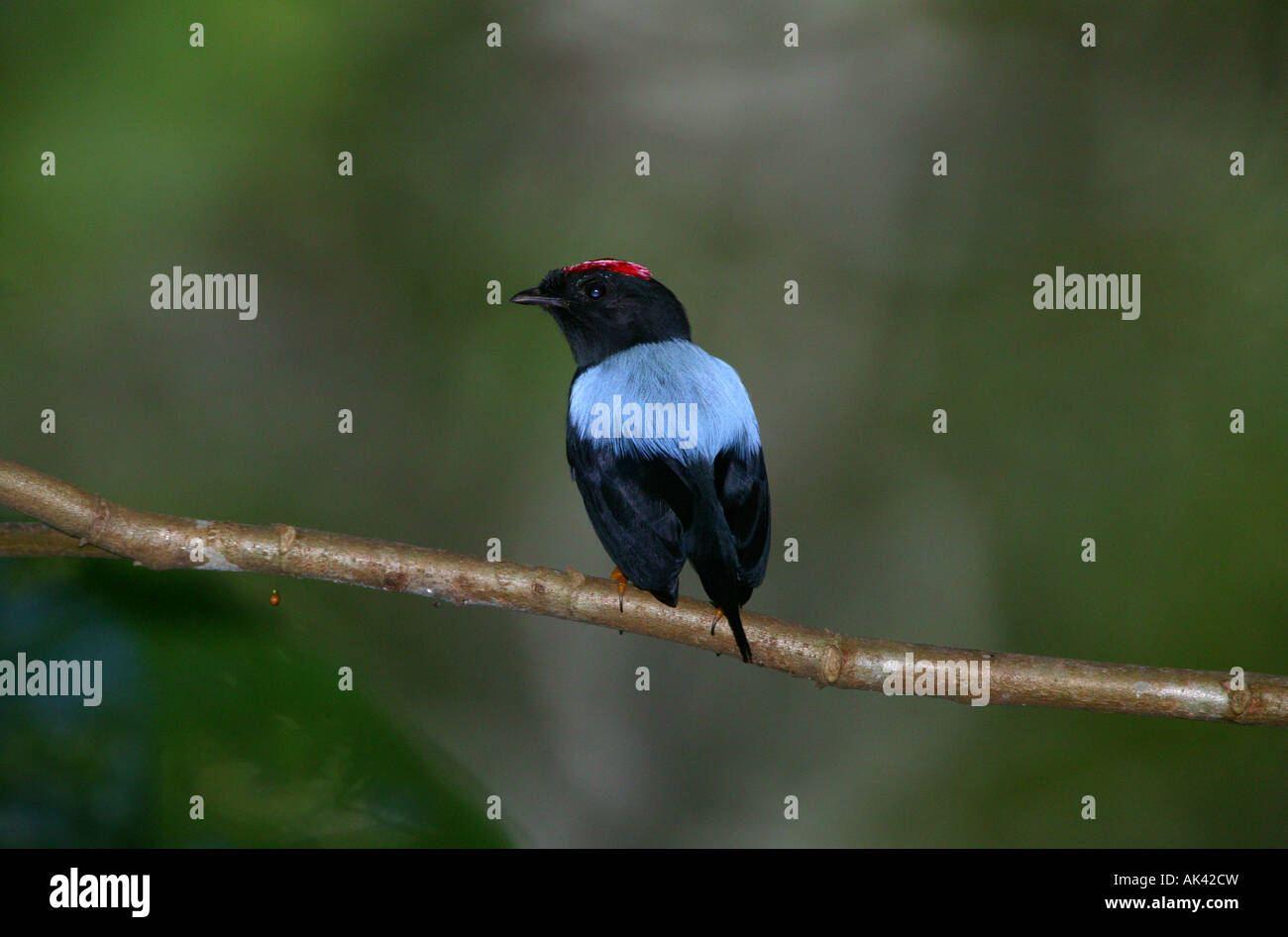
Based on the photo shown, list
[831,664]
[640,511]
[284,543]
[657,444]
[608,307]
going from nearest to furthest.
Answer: [284,543], [831,664], [640,511], [657,444], [608,307]

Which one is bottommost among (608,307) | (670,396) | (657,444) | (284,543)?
(284,543)

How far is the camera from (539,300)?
11.0 feet

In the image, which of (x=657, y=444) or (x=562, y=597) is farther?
(x=657, y=444)

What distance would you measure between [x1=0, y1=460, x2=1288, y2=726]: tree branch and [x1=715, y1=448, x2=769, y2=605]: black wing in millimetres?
214

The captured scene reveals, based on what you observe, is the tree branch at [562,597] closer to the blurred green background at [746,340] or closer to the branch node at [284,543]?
the branch node at [284,543]

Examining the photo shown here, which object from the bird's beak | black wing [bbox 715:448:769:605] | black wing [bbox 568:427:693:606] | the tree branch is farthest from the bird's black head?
the tree branch

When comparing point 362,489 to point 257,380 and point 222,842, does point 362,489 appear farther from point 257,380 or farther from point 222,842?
point 222,842

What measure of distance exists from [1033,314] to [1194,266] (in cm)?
70

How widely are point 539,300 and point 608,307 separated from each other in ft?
0.69

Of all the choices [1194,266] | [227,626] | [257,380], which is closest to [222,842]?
[227,626]

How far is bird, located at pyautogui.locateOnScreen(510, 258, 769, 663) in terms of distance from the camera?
9.04 ft

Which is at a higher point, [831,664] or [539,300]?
[539,300]

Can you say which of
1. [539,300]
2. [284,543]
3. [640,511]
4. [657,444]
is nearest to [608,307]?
[539,300]

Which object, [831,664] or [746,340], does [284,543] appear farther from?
[746,340]
